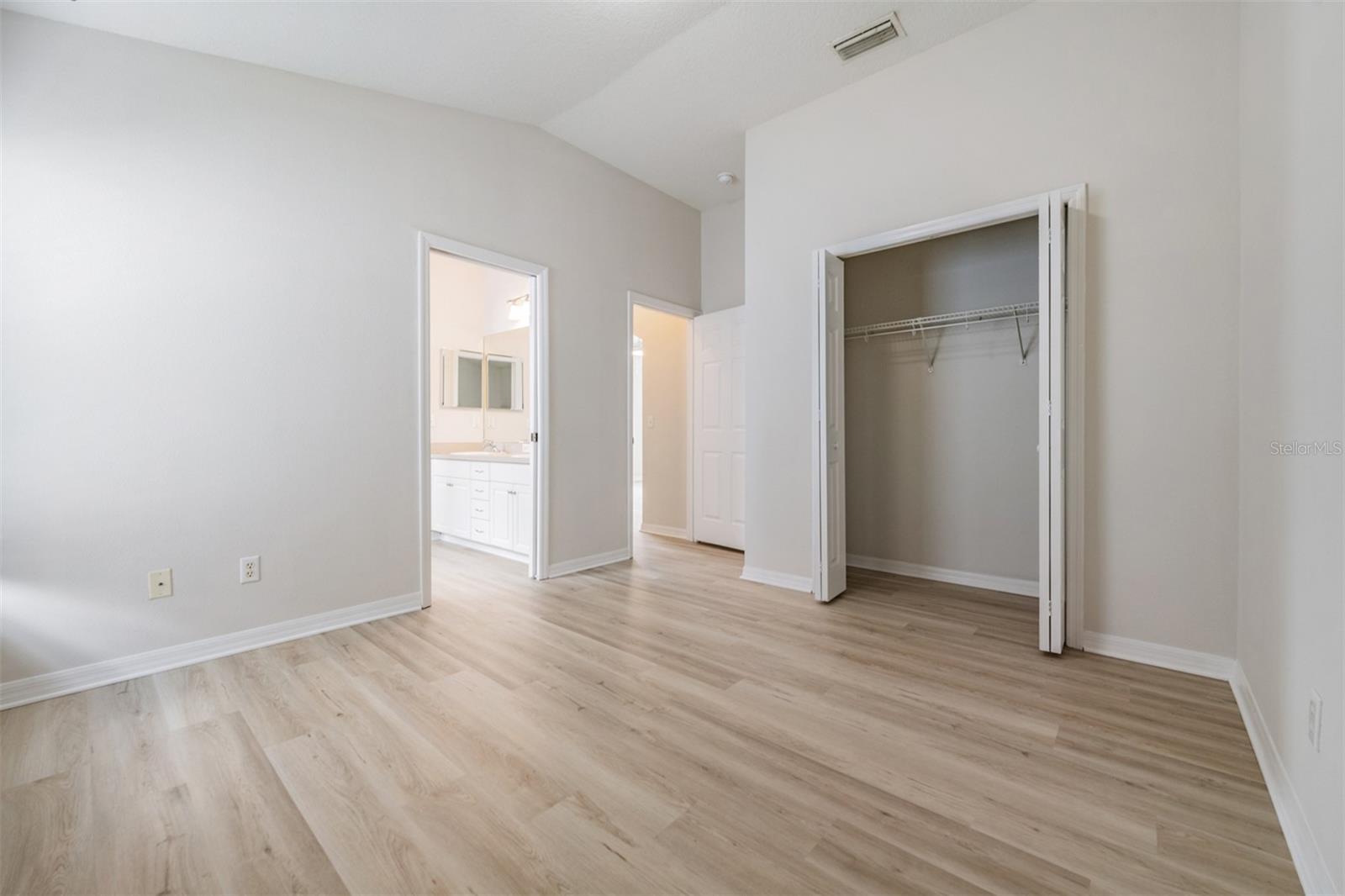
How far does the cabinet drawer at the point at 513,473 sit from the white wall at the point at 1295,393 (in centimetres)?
363

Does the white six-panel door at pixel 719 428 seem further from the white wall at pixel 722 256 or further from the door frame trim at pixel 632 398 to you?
the white wall at pixel 722 256

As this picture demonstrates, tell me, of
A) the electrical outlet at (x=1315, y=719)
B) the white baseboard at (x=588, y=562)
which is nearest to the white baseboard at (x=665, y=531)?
the white baseboard at (x=588, y=562)

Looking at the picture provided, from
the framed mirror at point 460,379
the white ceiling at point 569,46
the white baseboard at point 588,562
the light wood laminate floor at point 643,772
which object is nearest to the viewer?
the light wood laminate floor at point 643,772

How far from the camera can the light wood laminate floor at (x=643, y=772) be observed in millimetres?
1348

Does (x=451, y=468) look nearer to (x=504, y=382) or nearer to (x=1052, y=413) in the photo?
(x=504, y=382)

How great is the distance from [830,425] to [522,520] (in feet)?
7.78

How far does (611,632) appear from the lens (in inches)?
114

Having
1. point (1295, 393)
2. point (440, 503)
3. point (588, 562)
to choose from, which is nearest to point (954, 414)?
point (1295, 393)

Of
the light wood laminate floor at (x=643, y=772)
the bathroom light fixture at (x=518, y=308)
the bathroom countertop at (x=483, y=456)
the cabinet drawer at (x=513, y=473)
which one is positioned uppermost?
the bathroom light fixture at (x=518, y=308)

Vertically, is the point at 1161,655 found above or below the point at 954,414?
below

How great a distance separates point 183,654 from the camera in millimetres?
2547

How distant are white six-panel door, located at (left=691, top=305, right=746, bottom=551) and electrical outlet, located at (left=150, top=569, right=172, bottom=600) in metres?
3.60

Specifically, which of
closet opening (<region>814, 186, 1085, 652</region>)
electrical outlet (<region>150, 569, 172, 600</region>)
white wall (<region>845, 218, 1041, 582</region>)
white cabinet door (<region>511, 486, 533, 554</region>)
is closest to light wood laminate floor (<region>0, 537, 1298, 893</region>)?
electrical outlet (<region>150, 569, 172, 600</region>)

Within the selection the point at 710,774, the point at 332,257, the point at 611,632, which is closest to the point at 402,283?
the point at 332,257
